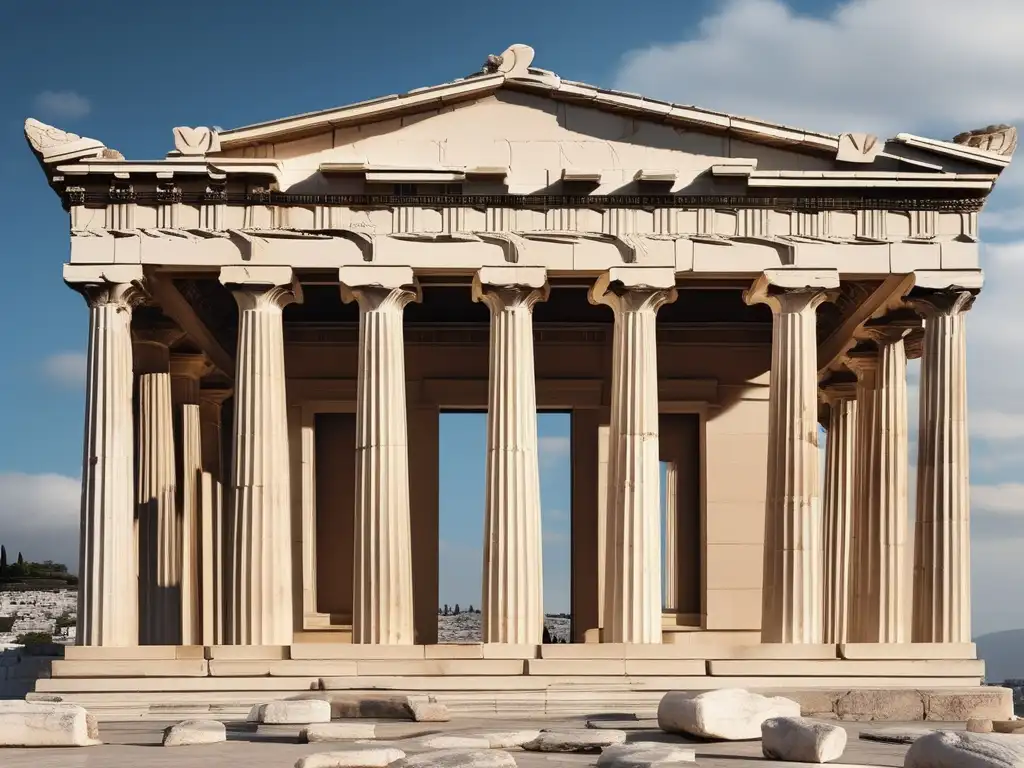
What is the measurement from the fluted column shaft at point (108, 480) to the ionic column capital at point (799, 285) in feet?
59.4

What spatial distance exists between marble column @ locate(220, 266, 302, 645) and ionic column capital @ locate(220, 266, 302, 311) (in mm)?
25

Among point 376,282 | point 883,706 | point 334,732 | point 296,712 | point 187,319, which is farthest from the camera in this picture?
point 187,319

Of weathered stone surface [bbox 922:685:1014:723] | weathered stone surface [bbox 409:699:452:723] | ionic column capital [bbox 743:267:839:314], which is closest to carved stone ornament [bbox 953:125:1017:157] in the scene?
ionic column capital [bbox 743:267:839:314]

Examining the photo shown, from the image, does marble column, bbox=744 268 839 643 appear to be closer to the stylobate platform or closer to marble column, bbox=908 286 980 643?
the stylobate platform

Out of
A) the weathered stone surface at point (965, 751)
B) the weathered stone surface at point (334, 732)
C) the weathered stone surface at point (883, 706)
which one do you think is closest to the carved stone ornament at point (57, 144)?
the weathered stone surface at point (334, 732)

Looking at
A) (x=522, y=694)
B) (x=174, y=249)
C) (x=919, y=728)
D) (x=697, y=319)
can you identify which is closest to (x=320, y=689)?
(x=522, y=694)

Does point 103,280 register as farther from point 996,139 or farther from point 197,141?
point 996,139

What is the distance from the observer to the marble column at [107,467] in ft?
158

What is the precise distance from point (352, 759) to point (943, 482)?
1021 inches

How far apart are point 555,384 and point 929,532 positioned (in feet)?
52.5

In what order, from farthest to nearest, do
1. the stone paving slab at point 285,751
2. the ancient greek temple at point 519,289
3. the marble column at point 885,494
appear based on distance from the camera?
the marble column at point 885,494, the ancient greek temple at point 519,289, the stone paving slab at point 285,751

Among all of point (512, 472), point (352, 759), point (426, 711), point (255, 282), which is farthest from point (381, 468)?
point (352, 759)

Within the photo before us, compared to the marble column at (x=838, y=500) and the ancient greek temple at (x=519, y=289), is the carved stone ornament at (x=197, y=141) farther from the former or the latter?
the marble column at (x=838, y=500)

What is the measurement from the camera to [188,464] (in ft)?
194
